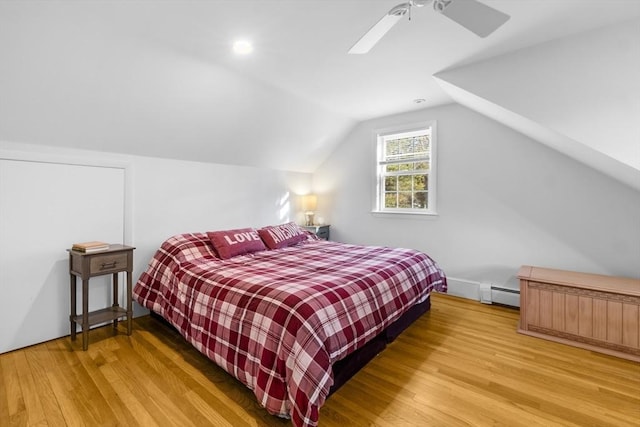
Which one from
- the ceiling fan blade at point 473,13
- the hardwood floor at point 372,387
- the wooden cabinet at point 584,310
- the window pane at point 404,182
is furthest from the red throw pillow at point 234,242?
the wooden cabinet at point 584,310

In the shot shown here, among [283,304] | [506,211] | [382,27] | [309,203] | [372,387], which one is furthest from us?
[309,203]

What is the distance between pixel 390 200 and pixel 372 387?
115 inches

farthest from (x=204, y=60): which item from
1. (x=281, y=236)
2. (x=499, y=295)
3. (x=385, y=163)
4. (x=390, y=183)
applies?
(x=499, y=295)

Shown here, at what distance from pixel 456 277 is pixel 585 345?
1.42 m

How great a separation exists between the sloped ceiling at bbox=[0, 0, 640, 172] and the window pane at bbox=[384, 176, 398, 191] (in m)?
1.23

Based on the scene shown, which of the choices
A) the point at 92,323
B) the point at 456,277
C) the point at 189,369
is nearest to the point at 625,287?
the point at 456,277

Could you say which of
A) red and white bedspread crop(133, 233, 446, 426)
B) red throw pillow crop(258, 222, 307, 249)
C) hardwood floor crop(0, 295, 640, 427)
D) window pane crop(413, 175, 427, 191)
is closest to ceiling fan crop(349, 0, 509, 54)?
red and white bedspread crop(133, 233, 446, 426)

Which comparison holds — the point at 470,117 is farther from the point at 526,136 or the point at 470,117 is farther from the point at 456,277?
the point at 456,277

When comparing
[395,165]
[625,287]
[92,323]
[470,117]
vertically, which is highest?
[470,117]

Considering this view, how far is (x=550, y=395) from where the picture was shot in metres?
1.87

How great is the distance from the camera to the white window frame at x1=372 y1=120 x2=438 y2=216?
3.94 m

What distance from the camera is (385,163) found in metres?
4.45

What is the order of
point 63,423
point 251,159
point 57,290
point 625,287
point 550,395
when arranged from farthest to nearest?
point 251,159, point 57,290, point 625,287, point 550,395, point 63,423

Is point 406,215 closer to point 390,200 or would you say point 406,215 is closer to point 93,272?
point 390,200
